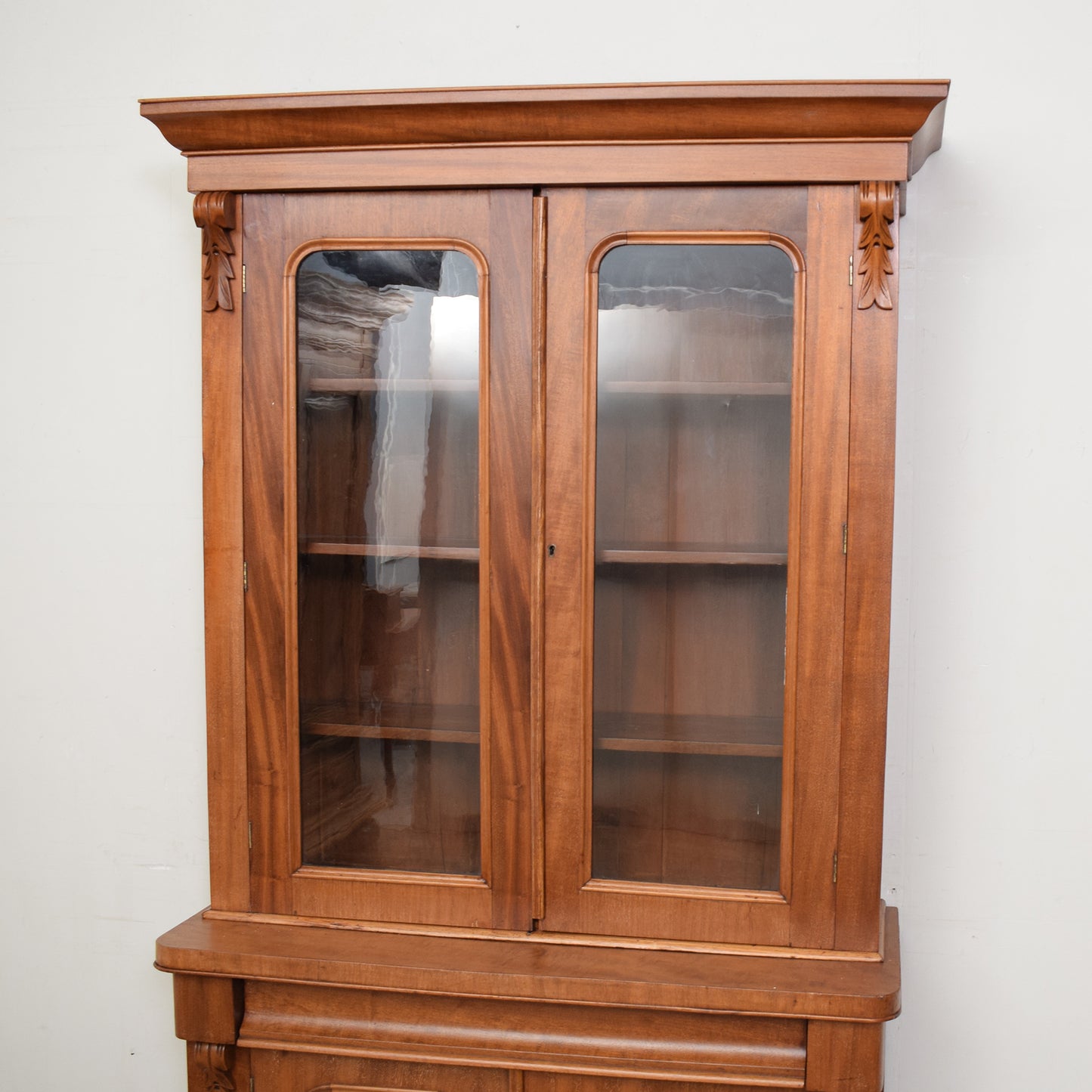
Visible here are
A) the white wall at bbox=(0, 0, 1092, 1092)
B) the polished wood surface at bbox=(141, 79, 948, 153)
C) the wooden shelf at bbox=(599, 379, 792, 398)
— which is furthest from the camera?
the white wall at bbox=(0, 0, 1092, 1092)

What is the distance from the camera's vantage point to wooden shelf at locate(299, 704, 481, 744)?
4.65 ft

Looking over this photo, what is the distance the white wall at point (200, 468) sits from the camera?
1556 mm

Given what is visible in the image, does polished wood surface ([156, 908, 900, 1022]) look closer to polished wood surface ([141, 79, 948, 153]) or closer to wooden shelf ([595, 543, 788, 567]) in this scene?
wooden shelf ([595, 543, 788, 567])

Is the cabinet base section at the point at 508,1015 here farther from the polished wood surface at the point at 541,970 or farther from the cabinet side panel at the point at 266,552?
the cabinet side panel at the point at 266,552

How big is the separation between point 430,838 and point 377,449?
0.56 m

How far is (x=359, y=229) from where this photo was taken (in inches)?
54.1

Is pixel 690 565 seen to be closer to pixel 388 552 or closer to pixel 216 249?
pixel 388 552

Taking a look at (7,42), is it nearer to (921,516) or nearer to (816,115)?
(816,115)

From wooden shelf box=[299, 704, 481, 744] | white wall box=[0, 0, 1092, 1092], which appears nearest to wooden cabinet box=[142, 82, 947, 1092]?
wooden shelf box=[299, 704, 481, 744]

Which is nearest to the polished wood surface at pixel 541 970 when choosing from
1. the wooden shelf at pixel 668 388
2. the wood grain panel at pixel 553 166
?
the wooden shelf at pixel 668 388

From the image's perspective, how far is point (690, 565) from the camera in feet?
4.47

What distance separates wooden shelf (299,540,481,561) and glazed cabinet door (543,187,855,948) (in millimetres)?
156

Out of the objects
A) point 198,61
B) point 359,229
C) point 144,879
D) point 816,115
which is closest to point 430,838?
point 144,879

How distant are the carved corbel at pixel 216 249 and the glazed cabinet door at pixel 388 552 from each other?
0.10 feet
